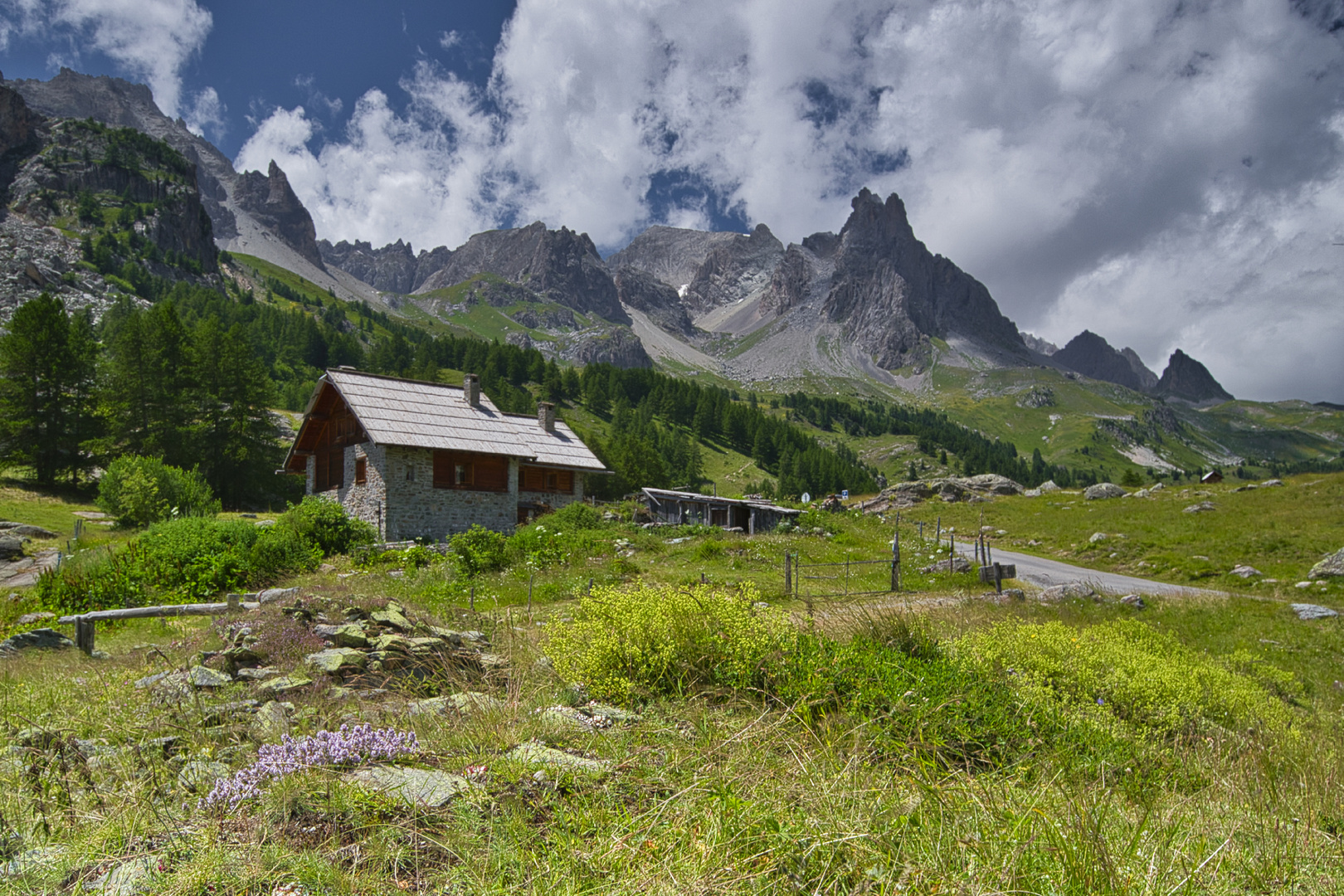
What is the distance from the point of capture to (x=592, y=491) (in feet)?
236

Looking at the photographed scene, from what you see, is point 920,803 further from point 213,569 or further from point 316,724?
point 213,569

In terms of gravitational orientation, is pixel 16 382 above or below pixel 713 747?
above

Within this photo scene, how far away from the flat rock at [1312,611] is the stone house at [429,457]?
2874 centimetres

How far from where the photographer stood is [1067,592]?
15.7 meters

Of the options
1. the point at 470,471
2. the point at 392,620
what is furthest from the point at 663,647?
the point at 470,471

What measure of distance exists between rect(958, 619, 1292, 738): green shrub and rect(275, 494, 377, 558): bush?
834 inches

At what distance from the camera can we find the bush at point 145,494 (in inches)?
1193

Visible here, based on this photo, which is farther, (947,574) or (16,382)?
(16,382)

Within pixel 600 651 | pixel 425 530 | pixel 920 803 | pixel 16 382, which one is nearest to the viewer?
pixel 920 803

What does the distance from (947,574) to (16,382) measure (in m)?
56.2

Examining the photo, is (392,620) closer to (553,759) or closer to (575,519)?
(553,759)

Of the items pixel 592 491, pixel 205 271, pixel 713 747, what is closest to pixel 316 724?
pixel 713 747

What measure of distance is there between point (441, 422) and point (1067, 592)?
27325 millimetres

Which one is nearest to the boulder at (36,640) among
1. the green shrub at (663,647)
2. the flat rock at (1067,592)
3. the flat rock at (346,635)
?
the flat rock at (346,635)
